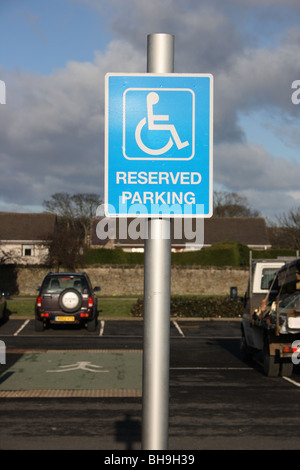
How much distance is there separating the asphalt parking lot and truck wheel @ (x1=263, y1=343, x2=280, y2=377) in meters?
0.30

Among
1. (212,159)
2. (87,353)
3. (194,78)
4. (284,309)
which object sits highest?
(194,78)

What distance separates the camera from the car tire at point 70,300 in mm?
21125

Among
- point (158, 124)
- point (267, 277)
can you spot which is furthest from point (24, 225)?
point (158, 124)

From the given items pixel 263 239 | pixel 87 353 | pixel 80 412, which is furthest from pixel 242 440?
pixel 263 239

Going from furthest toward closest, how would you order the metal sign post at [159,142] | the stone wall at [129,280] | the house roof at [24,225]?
the house roof at [24,225]
the stone wall at [129,280]
the metal sign post at [159,142]

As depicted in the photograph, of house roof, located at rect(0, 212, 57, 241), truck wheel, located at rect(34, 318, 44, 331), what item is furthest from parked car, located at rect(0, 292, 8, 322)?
house roof, located at rect(0, 212, 57, 241)

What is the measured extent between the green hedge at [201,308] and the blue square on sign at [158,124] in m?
24.5

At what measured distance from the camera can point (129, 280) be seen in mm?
46188

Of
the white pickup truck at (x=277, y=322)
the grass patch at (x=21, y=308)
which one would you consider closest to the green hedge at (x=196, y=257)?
the grass patch at (x=21, y=308)

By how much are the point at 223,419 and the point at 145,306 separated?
20.9 ft

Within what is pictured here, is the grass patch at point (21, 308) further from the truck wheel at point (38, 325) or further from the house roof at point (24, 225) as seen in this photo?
the house roof at point (24, 225)

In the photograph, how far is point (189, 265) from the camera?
47125mm

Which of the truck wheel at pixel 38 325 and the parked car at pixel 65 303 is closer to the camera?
the parked car at pixel 65 303
